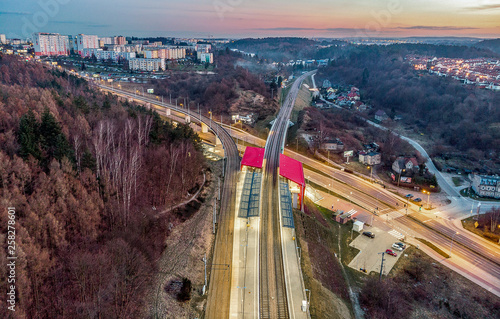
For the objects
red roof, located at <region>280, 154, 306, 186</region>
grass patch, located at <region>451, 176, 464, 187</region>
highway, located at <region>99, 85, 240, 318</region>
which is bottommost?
grass patch, located at <region>451, 176, 464, 187</region>

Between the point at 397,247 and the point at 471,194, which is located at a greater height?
the point at 471,194

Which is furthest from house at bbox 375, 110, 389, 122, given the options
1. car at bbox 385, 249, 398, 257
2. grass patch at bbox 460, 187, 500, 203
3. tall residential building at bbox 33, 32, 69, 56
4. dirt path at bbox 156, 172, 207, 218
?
tall residential building at bbox 33, 32, 69, 56

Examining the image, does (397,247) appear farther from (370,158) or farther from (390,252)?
(370,158)

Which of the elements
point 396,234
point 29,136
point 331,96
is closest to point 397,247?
point 396,234

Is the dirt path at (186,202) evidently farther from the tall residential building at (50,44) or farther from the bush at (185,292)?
the tall residential building at (50,44)

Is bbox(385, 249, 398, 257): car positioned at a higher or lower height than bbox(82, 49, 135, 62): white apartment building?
lower

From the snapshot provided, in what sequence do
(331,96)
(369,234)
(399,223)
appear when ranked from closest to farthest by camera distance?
(369,234) → (399,223) → (331,96)

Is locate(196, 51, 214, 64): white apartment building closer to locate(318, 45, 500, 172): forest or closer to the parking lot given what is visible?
locate(318, 45, 500, 172): forest
